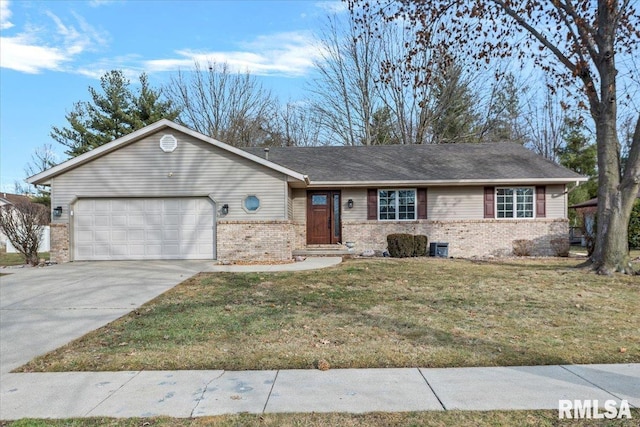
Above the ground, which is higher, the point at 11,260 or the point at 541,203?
the point at 541,203

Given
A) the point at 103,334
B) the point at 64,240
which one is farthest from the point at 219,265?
the point at 103,334

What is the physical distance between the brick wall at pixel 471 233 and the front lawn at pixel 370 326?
6.06 metres

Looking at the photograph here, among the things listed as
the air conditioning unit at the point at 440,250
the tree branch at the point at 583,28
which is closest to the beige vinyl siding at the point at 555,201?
the air conditioning unit at the point at 440,250

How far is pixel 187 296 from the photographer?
27.5 ft

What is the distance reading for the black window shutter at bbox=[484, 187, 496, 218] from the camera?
16281 millimetres

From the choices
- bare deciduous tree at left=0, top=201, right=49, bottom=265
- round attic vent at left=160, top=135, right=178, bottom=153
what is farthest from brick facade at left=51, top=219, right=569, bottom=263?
bare deciduous tree at left=0, top=201, right=49, bottom=265

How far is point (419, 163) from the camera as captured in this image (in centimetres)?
1780

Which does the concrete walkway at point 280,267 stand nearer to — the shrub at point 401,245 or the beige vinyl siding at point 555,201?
the shrub at point 401,245

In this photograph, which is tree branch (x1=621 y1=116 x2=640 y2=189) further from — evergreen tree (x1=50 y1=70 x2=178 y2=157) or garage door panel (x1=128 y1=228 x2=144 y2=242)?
evergreen tree (x1=50 y1=70 x2=178 y2=157)

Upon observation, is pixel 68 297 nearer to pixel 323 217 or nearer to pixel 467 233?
pixel 323 217

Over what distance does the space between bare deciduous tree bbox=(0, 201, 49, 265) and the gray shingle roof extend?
9.24 meters

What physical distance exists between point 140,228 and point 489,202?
12768 mm

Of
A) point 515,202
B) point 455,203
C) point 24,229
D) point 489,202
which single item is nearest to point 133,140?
point 24,229

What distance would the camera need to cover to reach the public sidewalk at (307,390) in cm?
353
